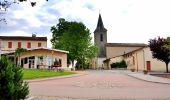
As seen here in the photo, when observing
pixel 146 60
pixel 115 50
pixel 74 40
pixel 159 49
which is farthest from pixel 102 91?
pixel 115 50

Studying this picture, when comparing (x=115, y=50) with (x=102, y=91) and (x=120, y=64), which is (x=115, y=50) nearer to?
(x=120, y=64)

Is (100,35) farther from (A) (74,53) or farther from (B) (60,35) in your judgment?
(A) (74,53)

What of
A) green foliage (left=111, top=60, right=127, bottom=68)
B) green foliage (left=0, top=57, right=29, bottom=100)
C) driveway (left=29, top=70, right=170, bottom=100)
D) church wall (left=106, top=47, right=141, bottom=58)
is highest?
church wall (left=106, top=47, right=141, bottom=58)

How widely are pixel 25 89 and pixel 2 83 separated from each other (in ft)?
3.36

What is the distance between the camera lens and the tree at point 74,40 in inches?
2815

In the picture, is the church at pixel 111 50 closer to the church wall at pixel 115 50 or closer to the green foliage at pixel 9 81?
the church wall at pixel 115 50

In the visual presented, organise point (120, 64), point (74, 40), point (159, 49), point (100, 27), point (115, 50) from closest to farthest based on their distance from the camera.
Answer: point (159, 49) < point (74, 40) < point (120, 64) < point (115, 50) < point (100, 27)

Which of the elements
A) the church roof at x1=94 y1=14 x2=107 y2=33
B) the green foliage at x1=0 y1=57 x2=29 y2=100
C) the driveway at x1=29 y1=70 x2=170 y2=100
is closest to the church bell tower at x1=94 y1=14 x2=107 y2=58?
the church roof at x1=94 y1=14 x2=107 y2=33

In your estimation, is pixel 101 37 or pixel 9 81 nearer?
pixel 9 81

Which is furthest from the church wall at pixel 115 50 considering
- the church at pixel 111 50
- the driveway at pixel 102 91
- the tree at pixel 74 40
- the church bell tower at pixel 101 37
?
the driveway at pixel 102 91

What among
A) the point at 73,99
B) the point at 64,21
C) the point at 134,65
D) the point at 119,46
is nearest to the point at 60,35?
the point at 64,21

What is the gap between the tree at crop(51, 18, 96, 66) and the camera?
7150 centimetres

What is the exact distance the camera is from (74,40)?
72812 millimetres

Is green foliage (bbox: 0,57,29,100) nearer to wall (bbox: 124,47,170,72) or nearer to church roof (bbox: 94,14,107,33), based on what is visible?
wall (bbox: 124,47,170,72)
